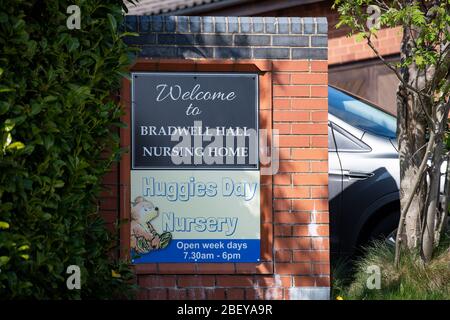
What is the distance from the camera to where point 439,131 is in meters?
7.24

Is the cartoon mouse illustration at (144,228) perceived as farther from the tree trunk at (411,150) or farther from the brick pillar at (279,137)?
the tree trunk at (411,150)

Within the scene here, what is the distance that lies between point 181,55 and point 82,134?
4.12 ft

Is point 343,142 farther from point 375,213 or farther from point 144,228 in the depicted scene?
point 144,228

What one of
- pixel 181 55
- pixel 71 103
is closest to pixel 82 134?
pixel 71 103

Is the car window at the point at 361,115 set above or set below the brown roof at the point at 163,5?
below

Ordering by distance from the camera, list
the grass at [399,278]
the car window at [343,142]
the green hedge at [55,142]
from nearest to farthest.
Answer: the green hedge at [55,142], the grass at [399,278], the car window at [343,142]

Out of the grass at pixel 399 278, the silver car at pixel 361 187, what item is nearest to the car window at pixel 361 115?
the silver car at pixel 361 187

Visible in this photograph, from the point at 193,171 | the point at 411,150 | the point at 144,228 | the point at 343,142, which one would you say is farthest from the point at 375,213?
the point at 144,228

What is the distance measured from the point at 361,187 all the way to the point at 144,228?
7.38ft

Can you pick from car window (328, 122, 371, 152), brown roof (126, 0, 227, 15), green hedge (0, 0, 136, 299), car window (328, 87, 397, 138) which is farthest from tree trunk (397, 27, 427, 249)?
brown roof (126, 0, 227, 15)

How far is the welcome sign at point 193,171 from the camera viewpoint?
6.76 metres

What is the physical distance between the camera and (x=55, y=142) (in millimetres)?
5562

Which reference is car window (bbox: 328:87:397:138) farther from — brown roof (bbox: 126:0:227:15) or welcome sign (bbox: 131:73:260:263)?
brown roof (bbox: 126:0:227:15)

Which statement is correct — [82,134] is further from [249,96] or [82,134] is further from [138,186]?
[249,96]
